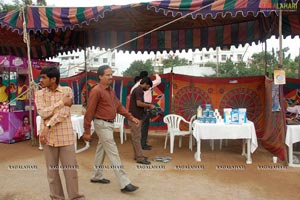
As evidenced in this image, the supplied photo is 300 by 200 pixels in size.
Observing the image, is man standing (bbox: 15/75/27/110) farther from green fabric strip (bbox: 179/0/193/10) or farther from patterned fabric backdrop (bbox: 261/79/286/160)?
patterned fabric backdrop (bbox: 261/79/286/160)

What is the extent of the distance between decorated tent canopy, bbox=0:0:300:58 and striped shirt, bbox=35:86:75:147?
212 cm

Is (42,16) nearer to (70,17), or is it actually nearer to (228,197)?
(70,17)

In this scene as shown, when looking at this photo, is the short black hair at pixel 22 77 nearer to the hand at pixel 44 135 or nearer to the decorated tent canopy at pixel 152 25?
the decorated tent canopy at pixel 152 25

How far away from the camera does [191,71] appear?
41094mm

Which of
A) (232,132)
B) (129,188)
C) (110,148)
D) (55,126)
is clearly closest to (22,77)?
(110,148)

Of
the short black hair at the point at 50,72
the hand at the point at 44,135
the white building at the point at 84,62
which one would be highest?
the white building at the point at 84,62

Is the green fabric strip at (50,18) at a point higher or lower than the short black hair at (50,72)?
higher

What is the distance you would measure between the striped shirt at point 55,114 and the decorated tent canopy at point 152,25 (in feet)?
6.96

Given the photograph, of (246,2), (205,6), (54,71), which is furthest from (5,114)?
(246,2)

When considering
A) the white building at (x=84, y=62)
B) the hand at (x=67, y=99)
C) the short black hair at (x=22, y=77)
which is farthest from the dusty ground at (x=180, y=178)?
the short black hair at (x=22, y=77)

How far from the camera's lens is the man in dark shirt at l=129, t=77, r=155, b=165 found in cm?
503

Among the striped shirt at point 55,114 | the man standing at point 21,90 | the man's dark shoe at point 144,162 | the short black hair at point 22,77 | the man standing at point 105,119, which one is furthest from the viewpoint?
the short black hair at point 22,77

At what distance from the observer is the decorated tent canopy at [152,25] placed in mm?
4762

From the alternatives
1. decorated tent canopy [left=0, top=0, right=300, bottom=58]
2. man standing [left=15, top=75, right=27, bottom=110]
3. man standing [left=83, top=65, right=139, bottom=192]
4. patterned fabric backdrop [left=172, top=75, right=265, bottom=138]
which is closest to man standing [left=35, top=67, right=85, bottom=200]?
man standing [left=83, top=65, right=139, bottom=192]
